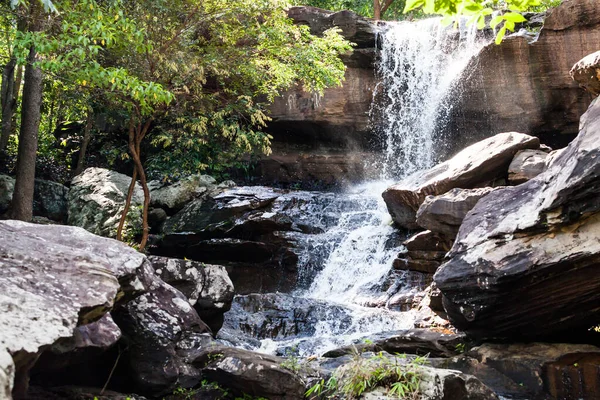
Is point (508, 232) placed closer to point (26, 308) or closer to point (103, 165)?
point (26, 308)

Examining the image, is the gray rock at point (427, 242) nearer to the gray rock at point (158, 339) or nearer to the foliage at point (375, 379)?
the gray rock at point (158, 339)

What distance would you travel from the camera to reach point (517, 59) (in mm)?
15406

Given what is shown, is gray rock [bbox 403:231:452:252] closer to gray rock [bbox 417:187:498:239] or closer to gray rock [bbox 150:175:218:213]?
gray rock [bbox 417:187:498:239]

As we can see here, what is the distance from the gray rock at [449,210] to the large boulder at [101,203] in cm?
664

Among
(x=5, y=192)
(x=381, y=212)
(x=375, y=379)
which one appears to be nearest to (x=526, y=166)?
(x=381, y=212)

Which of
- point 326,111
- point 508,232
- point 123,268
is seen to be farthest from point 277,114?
point 123,268

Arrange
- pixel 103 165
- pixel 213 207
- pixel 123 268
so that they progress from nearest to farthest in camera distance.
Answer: pixel 123 268 < pixel 213 207 < pixel 103 165

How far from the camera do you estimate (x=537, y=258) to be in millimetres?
6344

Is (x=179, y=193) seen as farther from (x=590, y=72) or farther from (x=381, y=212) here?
(x=590, y=72)

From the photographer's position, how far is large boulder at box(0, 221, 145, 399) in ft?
11.5

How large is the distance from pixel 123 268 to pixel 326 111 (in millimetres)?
13157

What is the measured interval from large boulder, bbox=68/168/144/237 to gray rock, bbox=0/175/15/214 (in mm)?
1319

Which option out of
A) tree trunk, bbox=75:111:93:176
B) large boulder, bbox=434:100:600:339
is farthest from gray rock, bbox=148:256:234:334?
tree trunk, bbox=75:111:93:176

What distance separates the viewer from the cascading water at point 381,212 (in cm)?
959
